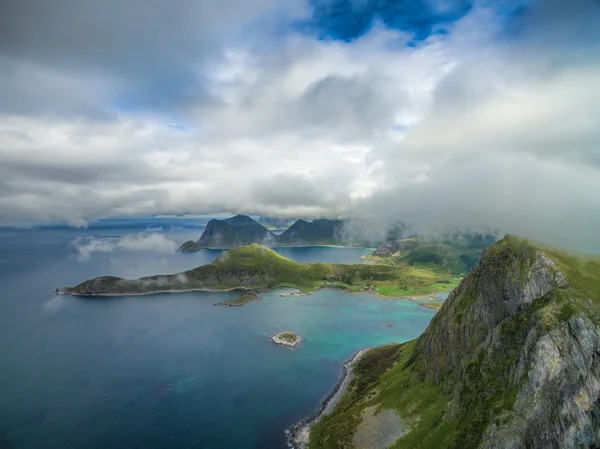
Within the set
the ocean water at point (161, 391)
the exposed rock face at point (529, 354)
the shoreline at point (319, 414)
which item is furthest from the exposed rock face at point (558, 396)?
the ocean water at point (161, 391)

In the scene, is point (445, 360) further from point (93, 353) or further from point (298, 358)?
point (93, 353)

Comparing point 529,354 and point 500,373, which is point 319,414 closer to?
point 500,373

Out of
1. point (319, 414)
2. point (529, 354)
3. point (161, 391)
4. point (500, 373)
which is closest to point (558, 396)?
point (529, 354)

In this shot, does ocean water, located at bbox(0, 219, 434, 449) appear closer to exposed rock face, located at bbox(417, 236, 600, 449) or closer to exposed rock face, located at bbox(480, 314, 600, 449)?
exposed rock face, located at bbox(417, 236, 600, 449)

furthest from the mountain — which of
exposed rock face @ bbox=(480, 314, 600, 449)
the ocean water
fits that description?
the ocean water

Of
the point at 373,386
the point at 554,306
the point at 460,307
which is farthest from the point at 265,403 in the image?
the point at 554,306
